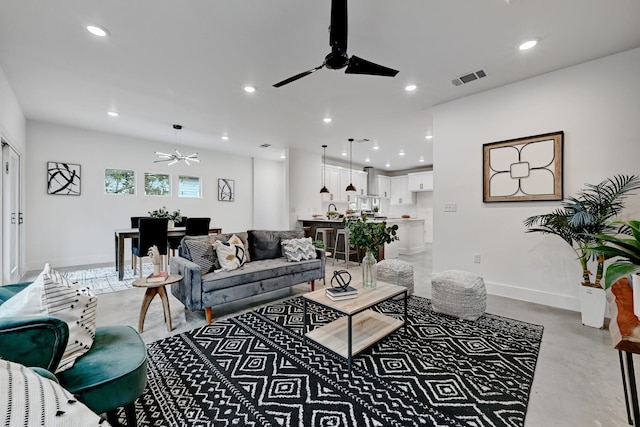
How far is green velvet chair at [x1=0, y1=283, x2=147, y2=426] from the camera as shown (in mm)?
1034

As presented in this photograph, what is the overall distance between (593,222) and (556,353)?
1357mm

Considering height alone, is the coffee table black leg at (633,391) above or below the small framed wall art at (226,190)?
below

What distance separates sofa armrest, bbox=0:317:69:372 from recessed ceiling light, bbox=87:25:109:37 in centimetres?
260

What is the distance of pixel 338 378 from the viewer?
5.99 ft

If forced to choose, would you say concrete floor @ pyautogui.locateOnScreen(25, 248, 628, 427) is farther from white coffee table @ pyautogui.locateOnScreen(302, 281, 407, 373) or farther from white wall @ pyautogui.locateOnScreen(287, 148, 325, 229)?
white wall @ pyautogui.locateOnScreen(287, 148, 325, 229)

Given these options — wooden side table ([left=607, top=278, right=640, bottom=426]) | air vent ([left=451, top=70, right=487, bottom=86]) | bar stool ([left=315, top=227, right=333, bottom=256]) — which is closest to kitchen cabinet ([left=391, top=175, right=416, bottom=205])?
bar stool ([left=315, top=227, right=333, bottom=256])

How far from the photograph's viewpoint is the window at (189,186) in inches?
270

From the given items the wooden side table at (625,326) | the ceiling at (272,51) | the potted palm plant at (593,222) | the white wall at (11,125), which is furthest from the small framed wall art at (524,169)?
the white wall at (11,125)

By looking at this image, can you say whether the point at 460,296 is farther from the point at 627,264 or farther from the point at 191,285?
the point at 191,285

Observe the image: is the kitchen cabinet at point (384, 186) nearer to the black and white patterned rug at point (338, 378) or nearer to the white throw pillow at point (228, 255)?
the white throw pillow at point (228, 255)

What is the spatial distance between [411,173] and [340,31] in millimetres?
8268

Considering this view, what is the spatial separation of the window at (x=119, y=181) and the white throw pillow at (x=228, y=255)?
4.35 metres

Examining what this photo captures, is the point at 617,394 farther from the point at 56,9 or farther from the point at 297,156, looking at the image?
the point at 297,156

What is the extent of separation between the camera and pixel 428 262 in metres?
5.90
